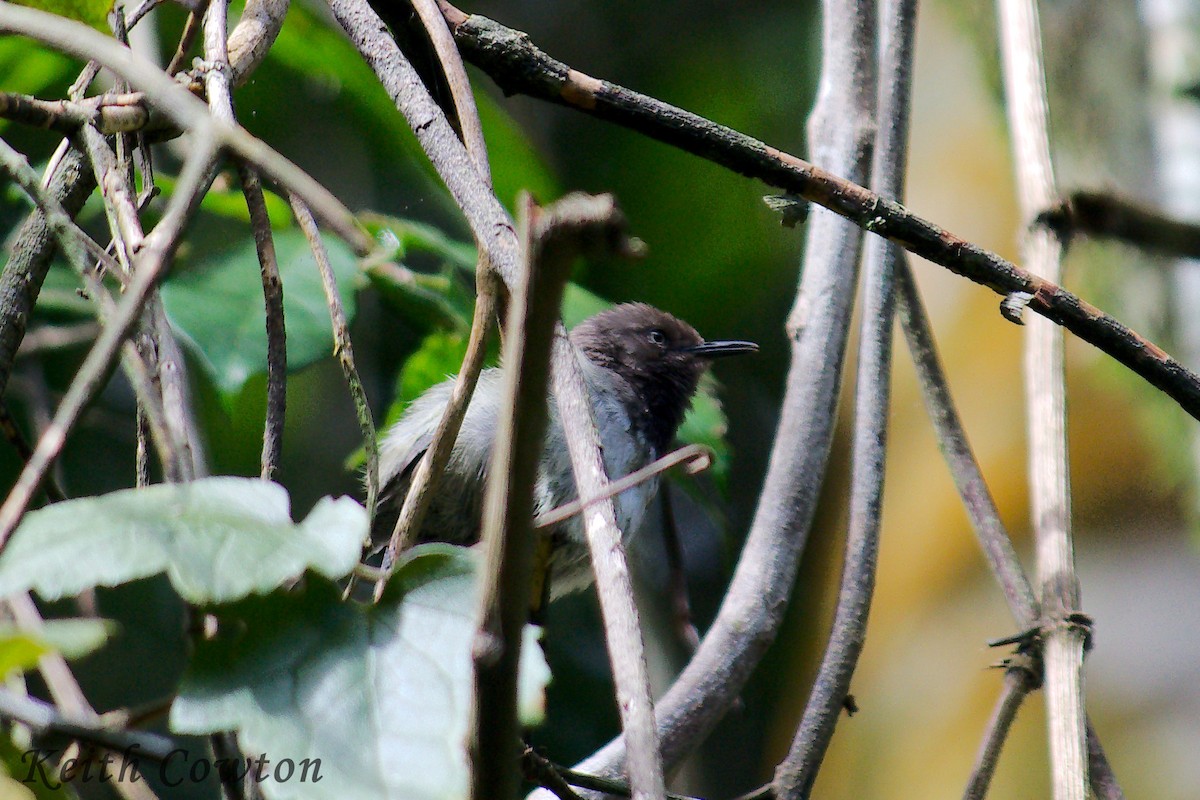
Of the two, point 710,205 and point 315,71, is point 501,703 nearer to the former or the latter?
point 315,71

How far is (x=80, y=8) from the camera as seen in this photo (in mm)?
1266

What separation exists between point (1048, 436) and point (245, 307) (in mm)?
1526

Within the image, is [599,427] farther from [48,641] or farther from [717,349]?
[48,641]

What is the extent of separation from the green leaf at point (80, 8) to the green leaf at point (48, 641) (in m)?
0.80

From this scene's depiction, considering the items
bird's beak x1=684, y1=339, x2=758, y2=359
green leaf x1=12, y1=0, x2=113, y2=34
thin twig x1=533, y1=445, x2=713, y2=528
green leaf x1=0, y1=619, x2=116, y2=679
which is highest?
bird's beak x1=684, y1=339, x2=758, y2=359

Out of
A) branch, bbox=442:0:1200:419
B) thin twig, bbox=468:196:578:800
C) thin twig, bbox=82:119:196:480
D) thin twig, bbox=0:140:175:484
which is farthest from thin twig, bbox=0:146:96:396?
thin twig, bbox=468:196:578:800

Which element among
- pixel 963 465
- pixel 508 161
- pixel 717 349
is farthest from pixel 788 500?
pixel 508 161

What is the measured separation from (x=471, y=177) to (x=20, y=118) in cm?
45

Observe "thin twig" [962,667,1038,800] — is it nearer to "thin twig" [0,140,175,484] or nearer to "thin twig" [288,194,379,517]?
"thin twig" [288,194,379,517]

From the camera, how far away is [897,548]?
581cm

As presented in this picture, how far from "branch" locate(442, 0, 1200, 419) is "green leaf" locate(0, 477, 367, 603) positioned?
484mm

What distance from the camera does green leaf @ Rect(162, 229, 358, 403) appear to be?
7.07 ft

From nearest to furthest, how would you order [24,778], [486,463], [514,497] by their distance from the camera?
[514,497] → [24,778] → [486,463]

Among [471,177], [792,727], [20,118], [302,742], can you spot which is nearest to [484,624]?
[302,742]
